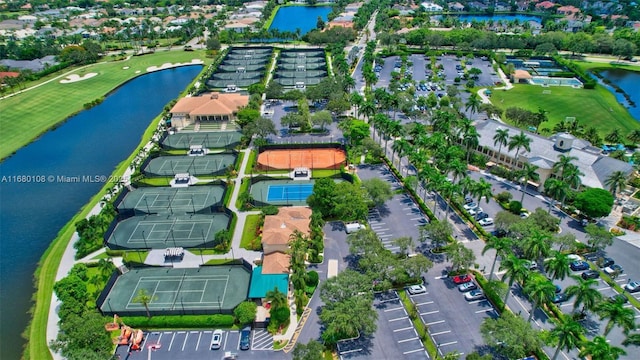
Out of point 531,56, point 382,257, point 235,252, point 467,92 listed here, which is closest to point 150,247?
point 235,252

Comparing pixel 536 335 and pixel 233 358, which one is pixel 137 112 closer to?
pixel 233 358

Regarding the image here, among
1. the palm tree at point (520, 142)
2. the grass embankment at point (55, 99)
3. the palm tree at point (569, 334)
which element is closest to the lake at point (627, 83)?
the palm tree at point (520, 142)

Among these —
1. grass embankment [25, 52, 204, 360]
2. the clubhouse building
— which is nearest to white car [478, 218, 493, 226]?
the clubhouse building

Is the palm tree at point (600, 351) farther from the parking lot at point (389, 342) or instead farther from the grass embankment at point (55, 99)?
the grass embankment at point (55, 99)

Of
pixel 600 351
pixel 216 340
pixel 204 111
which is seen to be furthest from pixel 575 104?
pixel 216 340

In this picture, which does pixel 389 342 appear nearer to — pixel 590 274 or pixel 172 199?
pixel 590 274

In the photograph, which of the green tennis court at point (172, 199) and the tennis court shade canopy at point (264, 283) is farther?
the green tennis court at point (172, 199)
